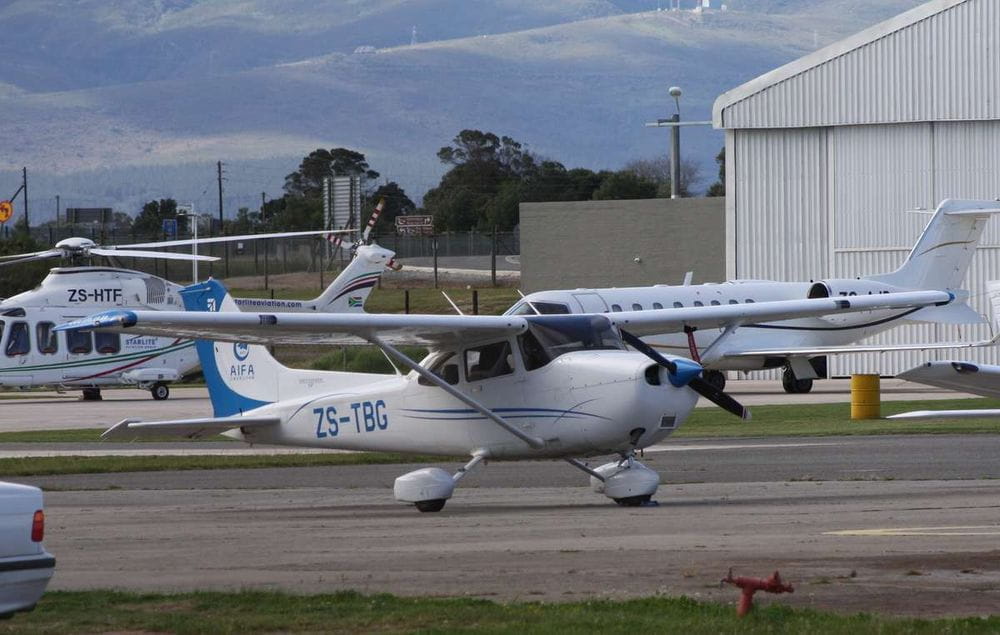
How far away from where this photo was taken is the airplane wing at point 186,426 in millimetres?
17094

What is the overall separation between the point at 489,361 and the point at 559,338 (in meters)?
0.86

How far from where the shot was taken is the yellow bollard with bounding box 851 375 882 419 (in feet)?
98.2

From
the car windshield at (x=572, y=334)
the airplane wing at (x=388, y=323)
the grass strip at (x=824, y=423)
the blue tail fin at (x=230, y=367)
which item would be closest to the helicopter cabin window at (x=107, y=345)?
the grass strip at (x=824, y=423)

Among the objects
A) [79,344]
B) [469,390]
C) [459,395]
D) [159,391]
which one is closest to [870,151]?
[159,391]

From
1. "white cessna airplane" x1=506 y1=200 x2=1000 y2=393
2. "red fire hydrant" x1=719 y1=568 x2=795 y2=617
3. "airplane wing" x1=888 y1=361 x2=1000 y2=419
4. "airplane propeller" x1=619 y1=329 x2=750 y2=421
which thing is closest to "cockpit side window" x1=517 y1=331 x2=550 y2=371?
"airplane propeller" x1=619 y1=329 x2=750 y2=421

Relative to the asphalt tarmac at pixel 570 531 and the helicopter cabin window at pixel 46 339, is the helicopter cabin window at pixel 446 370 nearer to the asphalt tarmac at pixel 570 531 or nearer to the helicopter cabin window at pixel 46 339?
the asphalt tarmac at pixel 570 531

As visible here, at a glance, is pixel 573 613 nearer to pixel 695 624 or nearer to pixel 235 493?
pixel 695 624

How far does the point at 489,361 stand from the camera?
17500mm

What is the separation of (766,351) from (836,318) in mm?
2858

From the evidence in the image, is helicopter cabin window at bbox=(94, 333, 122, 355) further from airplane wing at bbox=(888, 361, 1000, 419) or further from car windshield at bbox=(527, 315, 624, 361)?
airplane wing at bbox=(888, 361, 1000, 419)

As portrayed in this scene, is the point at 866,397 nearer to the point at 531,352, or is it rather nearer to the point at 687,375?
the point at 531,352

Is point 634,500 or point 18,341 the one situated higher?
point 18,341

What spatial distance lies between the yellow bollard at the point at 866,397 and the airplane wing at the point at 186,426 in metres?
15.0

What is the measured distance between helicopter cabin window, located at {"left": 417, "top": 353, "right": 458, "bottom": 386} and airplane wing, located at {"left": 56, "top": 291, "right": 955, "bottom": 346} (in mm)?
231
